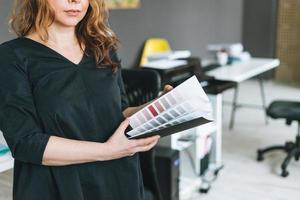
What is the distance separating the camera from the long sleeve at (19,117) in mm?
1058

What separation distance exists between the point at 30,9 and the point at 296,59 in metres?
5.65

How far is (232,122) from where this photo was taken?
14.3 ft

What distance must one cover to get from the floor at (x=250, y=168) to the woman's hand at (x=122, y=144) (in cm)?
116

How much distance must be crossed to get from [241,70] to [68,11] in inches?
101

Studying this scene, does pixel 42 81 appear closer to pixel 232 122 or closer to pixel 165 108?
pixel 165 108

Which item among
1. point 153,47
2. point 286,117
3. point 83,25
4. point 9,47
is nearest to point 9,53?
point 9,47

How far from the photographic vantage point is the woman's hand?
114 cm

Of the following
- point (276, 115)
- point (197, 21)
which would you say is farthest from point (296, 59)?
point (276, 115)

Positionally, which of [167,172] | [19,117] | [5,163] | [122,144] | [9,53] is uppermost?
[9,53]

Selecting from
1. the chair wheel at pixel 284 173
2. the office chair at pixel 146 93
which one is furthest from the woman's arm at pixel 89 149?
the chair wheel at pixel 284 173

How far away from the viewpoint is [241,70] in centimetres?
351

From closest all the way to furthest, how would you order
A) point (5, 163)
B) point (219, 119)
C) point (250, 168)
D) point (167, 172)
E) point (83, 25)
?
1. point (83, 25)
2. point (5, 163)
3. point (167, 172)
4. point (219, 119)
5. point (250, 168)

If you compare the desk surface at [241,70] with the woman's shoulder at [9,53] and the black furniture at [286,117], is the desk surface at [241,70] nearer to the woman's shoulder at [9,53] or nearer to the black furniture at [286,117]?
the black furniture at [286,117]

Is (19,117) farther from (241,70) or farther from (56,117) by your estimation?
(241,70)
